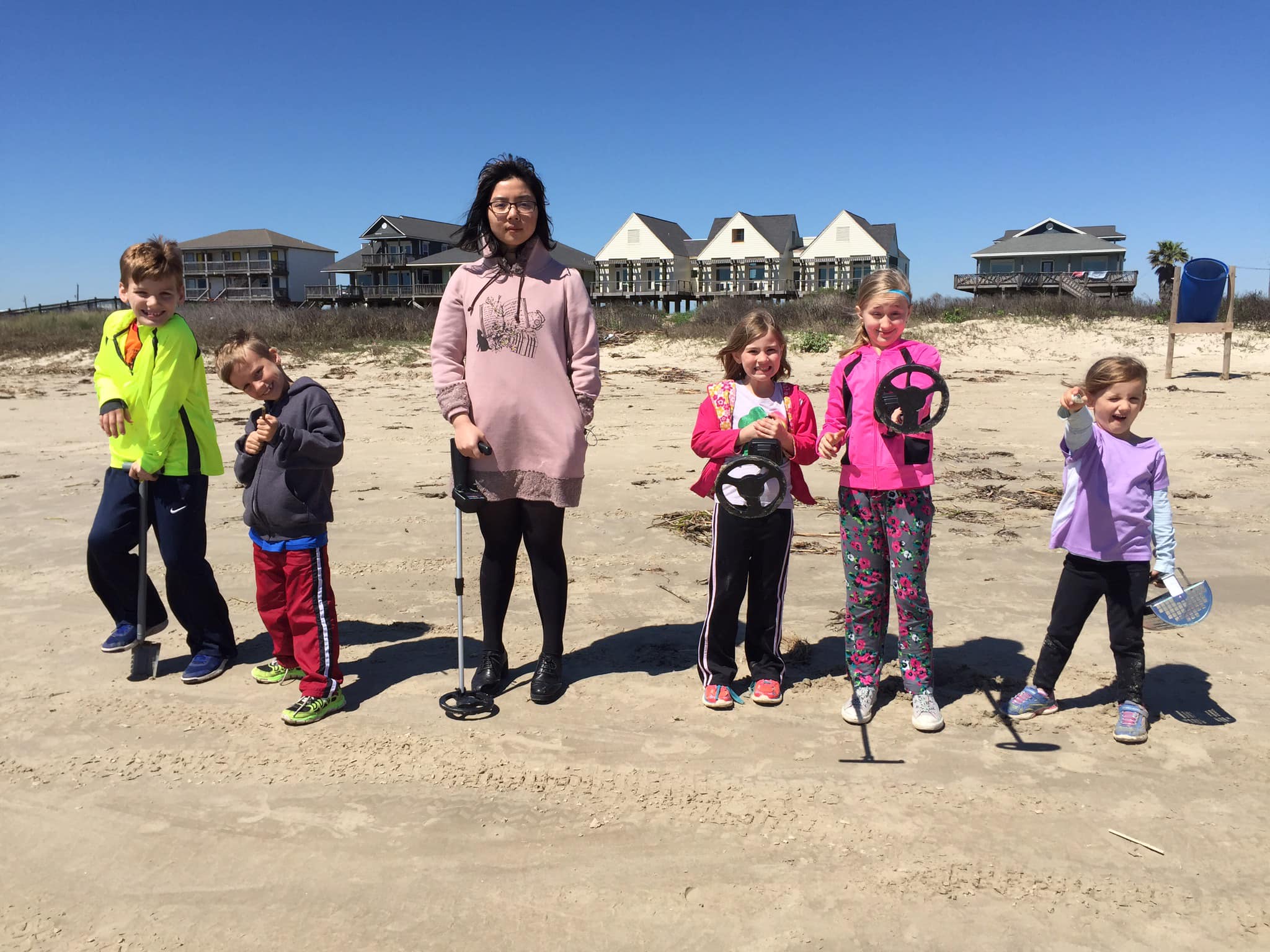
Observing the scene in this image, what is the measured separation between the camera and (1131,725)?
3.25 m

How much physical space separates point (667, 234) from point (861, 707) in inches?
2206

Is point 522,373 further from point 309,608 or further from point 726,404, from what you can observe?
point 309,608

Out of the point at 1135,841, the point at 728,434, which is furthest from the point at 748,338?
the point at 1135,841

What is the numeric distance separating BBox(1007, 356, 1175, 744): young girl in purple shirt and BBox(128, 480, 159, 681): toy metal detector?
3.64 m

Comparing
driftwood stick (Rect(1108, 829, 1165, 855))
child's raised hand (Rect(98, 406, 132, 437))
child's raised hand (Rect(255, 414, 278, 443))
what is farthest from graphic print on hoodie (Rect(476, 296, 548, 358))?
driftwood stick (Rect(1108, 829, 1165, 855))

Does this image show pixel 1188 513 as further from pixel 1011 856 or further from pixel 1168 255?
pixel 1168 255

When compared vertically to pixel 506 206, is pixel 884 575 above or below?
below

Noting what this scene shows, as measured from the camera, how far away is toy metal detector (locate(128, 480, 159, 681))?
149 inches

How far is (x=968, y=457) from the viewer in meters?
9.20

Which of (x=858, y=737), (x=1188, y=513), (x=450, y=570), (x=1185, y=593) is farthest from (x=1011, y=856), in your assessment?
(x=1188, y=513)

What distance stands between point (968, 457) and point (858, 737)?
657 cm

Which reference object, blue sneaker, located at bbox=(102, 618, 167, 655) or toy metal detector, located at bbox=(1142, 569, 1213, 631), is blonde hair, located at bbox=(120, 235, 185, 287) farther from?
toy metal detector, located at bbox=(1142, 569, 1213, 631)

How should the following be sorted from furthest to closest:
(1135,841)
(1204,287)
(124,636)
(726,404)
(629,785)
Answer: (1204,287)
(124,636)
(726,404)
(629,785)
(1135,841)

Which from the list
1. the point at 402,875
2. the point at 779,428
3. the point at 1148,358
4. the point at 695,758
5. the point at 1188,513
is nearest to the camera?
the point at 402,875
